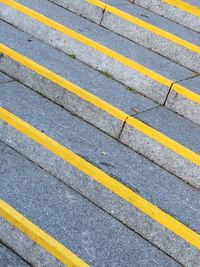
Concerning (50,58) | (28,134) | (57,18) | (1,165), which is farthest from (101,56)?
(1,165)

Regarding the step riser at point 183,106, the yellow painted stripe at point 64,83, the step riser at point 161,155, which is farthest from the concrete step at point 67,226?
the step riser at point 183,106

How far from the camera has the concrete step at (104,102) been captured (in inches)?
139

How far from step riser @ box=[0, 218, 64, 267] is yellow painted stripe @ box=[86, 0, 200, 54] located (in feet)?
8.08

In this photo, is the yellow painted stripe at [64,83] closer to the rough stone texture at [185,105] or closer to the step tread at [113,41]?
the rough stone texture at [185,105]

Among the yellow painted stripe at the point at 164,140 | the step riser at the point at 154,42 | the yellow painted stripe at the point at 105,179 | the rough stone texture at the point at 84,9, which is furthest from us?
the rough stone texture at the point at 84,9

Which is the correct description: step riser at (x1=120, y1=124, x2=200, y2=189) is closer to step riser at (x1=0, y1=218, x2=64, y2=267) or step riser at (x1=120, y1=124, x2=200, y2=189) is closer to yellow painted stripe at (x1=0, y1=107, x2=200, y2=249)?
yellow painted stripe at (x1=0, y1=107, x2=200, y2=249)

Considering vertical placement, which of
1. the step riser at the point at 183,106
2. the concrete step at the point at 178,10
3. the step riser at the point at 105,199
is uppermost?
the concrete step at the point at 178,10

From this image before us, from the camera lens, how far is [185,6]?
515cm

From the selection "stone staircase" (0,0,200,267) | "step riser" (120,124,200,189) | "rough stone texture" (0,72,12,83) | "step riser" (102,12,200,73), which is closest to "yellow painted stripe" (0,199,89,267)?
"stone staircase" (0,0,200,267)

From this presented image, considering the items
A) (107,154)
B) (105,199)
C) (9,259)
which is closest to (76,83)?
(107,154)

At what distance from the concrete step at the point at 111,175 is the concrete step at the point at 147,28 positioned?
50.3 inches

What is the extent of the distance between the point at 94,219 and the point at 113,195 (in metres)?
0.20

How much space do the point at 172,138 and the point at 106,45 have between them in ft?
4.49

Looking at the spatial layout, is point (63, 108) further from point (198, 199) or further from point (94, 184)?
point (198, 199)
